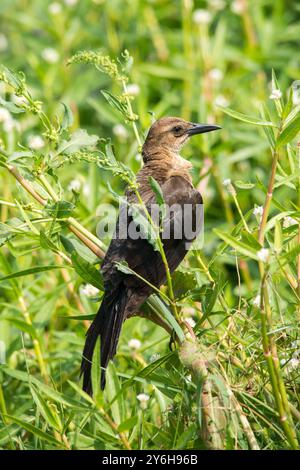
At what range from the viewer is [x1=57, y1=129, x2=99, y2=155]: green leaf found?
3438mm

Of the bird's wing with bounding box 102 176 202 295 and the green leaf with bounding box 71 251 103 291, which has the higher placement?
the bird's wing with bounding box 102 176 202 295

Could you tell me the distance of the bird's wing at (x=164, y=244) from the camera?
377 cm

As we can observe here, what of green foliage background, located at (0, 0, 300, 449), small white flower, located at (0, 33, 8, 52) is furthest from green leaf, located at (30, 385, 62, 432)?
small white flower, located at (0, 33, 8, 52)

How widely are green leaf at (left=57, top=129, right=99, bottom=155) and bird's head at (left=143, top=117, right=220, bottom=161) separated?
1391 millimetres

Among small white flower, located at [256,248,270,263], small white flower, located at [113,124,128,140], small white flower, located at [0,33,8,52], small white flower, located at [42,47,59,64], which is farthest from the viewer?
small white flower, located at [0,33,8,52]

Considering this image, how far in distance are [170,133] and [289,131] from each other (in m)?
1.92

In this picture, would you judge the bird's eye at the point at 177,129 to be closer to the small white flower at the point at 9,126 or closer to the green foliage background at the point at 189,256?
the green foliage background at the point at 189,256

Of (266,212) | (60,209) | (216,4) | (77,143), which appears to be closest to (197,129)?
(77,143)

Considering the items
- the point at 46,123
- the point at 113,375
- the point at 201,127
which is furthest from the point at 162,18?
the point at 113,375

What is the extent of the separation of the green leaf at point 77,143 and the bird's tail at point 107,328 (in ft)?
2.07

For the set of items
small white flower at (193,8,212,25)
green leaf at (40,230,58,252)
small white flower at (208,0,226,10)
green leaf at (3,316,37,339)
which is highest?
small white flower at (208,0,226,10)

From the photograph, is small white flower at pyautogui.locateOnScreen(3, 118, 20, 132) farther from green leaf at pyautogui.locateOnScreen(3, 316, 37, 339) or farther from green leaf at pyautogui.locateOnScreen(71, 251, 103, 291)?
green leaf at pyautogui.locateOnScreen(71, 251, 103, 291)

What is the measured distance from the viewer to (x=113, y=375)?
10.5 feet

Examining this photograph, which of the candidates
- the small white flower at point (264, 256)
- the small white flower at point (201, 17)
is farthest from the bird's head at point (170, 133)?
the small white flower at point (264, 256)
